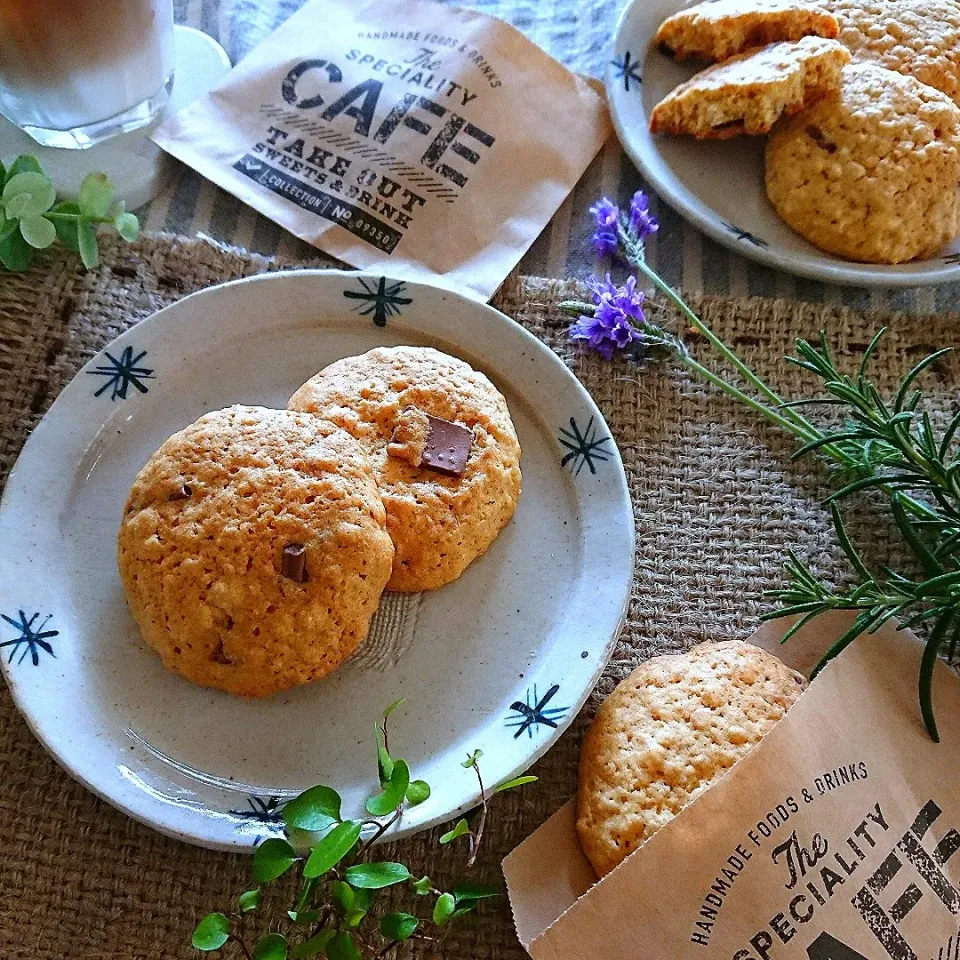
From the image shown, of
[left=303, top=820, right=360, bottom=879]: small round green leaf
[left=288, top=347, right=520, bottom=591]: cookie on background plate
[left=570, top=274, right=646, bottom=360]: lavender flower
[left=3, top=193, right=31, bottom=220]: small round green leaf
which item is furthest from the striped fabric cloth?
[left=303, top=820, right=360, bottom=879]: small round green leaf

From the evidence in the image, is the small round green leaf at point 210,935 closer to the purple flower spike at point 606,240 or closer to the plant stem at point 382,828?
the plant stem at point 382,828

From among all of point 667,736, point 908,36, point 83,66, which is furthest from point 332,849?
point 908,36

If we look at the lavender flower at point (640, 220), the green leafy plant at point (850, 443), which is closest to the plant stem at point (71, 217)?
the green leafy plant at point (850, 443)

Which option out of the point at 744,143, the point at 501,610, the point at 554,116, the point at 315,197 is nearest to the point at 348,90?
the point at 315,197

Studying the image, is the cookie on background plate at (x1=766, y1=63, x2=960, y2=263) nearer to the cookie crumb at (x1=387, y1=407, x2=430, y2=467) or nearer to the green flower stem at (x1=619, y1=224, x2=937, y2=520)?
the green flower stem at (x1=619, y1=224, x2=937, y2=520)

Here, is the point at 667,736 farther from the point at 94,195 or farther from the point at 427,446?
the point at 94,195

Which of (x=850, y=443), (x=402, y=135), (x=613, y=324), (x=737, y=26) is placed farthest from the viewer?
(x=402, y=135)
